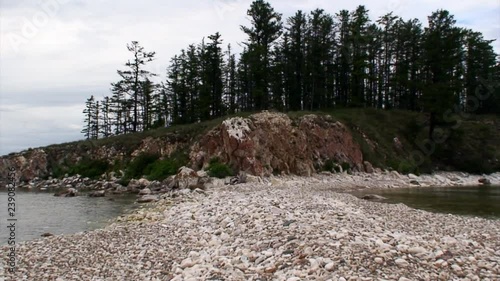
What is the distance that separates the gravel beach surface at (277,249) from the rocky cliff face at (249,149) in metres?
21.1

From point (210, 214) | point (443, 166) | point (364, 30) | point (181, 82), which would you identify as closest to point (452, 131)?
point (443, 166)

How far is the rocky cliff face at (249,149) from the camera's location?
38.2 m

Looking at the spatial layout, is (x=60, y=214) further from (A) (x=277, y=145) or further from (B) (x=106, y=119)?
(B) (x=106, y=119)

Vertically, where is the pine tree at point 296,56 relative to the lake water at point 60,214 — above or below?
above

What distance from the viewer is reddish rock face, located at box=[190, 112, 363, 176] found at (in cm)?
3781

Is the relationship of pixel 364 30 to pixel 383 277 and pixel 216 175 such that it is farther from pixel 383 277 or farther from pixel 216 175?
pixel 383 277

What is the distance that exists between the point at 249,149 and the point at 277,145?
12.7ft

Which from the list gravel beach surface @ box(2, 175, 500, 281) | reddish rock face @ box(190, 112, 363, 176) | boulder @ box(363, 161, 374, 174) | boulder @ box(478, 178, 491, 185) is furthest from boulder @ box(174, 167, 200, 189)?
boulder @ box(478, 178, 491, 185)

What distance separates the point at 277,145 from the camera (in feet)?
133

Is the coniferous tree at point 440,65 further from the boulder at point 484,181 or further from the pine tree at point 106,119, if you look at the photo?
the pine tree at point 106,119

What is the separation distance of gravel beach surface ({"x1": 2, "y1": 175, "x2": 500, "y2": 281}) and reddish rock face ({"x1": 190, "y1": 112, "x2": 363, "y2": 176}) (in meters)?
20.9

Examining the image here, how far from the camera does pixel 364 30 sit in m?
63.0

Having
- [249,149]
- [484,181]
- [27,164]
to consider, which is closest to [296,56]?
[249,149]

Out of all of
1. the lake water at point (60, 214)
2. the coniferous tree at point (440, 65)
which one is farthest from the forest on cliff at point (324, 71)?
the lake water at point (60, 214)
